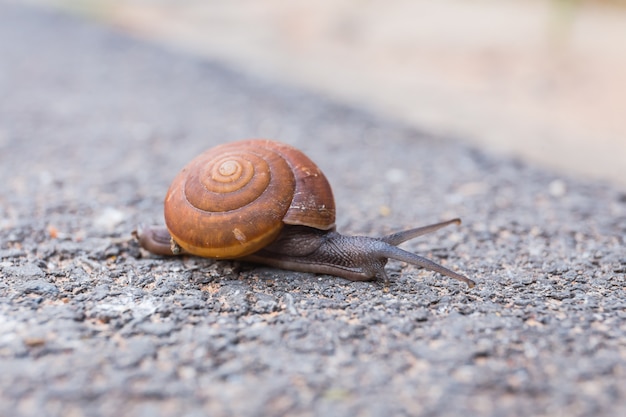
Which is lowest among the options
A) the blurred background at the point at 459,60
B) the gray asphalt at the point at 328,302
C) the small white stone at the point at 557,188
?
the gray asphalt at the point at 328,302

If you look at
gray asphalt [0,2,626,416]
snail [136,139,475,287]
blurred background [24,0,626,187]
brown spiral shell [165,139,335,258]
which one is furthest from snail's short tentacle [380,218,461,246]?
blurred background [24,0,626,187]

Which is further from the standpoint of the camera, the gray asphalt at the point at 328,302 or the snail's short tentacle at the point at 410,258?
the snail's short tentacle at the point at 410,258

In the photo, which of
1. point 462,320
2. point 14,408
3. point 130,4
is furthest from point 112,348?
point 130,4

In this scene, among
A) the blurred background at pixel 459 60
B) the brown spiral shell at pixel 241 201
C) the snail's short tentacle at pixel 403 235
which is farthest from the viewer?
the blurred background at pixel 459 60

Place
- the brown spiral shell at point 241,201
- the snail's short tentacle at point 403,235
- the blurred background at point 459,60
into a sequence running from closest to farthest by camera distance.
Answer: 1. the brown spiral shell at point 241,201
2. the snail's short tentacle at point 403,235
3. the blurred background at point 459,60

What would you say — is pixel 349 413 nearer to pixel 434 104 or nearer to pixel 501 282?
pixel 501 282

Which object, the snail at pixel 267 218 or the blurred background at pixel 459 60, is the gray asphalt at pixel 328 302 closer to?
the snail at pixel 267 218

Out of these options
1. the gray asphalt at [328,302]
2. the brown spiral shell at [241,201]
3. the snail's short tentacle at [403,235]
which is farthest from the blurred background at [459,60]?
the brown spiral shell at [241,201]
